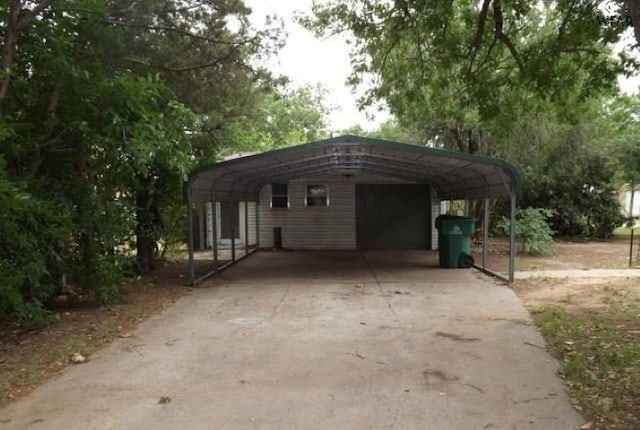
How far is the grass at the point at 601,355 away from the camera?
11.9ft

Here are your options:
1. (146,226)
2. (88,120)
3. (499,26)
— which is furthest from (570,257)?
(88,120)

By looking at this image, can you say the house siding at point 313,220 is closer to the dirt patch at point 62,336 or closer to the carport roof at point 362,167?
the carport roof at point 362,167

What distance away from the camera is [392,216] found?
15906mm

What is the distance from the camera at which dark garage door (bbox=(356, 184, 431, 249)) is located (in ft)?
52.1

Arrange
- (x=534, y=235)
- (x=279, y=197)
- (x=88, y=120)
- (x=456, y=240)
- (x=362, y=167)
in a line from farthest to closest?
(x=279, y=197) < (x=534, y=235) < (x=362, y=167) < (x=456, y=240) < (x=88, y=120)

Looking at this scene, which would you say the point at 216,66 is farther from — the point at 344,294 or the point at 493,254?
the point at 493,254

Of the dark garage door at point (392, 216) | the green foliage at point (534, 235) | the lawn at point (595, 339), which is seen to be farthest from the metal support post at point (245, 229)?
the lawn at point (595, 339)

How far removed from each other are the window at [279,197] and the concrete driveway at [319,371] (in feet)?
26.2

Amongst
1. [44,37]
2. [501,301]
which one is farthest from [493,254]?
[44,37]

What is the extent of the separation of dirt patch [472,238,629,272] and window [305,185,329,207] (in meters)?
4.73

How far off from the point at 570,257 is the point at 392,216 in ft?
16.7

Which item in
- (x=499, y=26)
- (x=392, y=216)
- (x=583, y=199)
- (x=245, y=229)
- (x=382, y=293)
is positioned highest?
(x=499, y=26)

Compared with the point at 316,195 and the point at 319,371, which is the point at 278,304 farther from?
the point at 316,195

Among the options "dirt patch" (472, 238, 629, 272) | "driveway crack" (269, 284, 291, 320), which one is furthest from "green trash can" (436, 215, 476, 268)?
"driveway crack" (269, 284, 291, 320)
